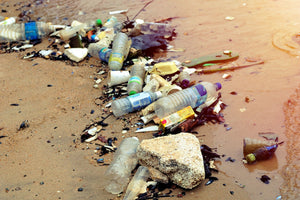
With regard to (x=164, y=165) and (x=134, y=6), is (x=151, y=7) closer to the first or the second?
(x=134, y=6)

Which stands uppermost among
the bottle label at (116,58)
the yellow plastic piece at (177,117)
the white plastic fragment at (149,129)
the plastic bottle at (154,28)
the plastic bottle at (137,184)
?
the plastic bottle at (154,28)

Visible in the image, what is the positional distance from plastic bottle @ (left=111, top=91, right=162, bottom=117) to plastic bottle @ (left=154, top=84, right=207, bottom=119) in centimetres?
17

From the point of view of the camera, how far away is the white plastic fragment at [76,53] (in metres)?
5.14

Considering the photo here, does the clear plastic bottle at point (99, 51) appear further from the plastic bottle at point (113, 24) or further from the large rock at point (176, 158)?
the large rock at point (176, 158)

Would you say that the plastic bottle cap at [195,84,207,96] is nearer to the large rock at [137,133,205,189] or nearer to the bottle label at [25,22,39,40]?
the large rock at [137,133,205,189]

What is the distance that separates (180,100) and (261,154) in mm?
1232

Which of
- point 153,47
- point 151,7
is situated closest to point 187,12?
point 151,7

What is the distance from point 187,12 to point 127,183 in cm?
449

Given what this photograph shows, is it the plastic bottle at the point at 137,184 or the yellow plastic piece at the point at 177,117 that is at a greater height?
the yellow plastic piece at the point at 177,117

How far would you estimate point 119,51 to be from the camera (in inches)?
194

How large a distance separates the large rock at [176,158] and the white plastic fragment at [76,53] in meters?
2.70

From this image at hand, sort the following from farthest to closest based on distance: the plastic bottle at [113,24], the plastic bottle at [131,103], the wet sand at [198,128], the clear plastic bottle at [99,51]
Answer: the plastic bottle at [113,24] < the clear plastic bottle at [99,51] < the plastic bottle at [131,103] < the wet sand at [198,128]

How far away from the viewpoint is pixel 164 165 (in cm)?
276

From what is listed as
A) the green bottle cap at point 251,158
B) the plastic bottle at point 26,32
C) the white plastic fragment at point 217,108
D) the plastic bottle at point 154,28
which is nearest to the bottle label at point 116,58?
the plastic bottle at point 154,28
